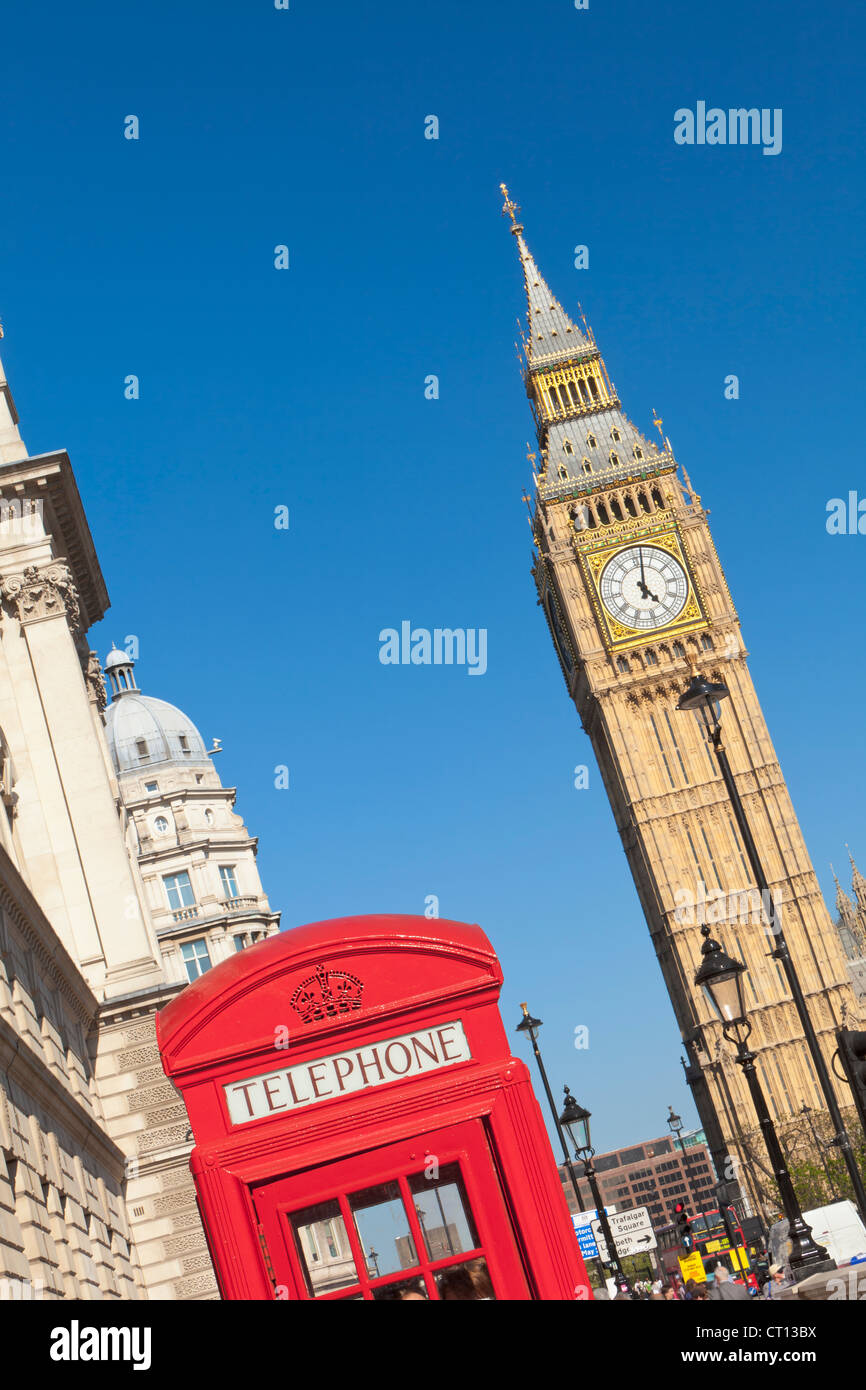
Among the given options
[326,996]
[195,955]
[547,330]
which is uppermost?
[547,330]

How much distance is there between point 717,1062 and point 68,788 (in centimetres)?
5303

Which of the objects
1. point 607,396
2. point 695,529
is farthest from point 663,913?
point 607,396

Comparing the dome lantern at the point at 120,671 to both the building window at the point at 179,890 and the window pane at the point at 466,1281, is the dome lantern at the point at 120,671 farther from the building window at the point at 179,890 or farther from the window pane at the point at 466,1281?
the window pane at the point at 466,1281

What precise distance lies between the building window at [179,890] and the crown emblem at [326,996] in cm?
5715

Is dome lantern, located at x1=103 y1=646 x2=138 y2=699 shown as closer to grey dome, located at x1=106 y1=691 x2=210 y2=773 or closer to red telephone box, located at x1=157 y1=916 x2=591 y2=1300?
grey dome, located at x1=106 y1=691 x2=210 y2=773

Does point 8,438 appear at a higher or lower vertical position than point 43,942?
higher

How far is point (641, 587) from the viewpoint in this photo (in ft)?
261

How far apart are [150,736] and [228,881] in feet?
27.8

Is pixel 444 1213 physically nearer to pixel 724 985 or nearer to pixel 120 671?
pixel 724 985

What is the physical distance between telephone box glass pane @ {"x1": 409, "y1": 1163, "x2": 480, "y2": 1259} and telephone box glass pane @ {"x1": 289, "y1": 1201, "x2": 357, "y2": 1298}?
428mm

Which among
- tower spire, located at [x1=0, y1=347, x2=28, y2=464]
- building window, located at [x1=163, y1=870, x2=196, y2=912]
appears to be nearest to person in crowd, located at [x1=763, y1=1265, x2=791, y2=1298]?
tower spire, located at [x1=0, y1=347, x2=28, y2=464]

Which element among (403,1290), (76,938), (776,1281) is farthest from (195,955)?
(403,1290)
